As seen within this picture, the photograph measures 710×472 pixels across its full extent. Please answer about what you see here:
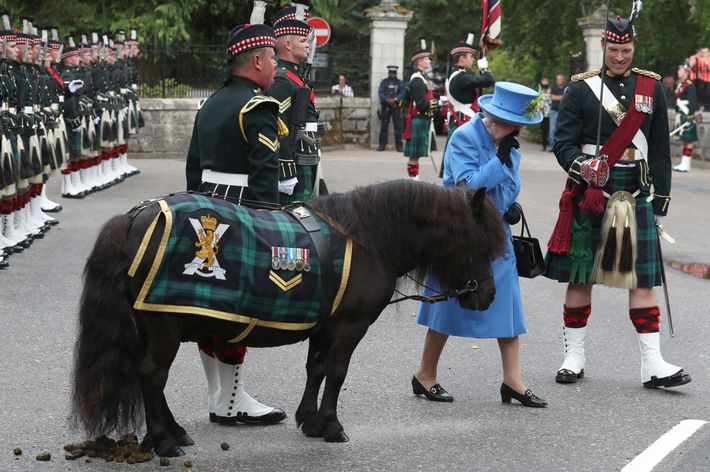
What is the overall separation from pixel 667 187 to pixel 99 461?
3555mm

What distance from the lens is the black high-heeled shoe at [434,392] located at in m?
6.48

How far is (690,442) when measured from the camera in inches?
229

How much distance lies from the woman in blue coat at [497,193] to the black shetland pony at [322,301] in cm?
60

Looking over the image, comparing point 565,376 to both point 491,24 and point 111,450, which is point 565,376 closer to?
point 111,450

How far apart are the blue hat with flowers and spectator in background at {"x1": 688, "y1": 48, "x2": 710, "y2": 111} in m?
17.4

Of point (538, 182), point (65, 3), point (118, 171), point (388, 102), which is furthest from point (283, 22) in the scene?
point (65, 3)

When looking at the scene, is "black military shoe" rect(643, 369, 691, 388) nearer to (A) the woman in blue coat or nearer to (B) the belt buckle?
(A) the woman in blue coat

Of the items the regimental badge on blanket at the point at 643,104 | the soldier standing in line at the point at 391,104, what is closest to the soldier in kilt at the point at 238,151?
the regimental badge on blanket at the point at 643,104

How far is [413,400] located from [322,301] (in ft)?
4.41

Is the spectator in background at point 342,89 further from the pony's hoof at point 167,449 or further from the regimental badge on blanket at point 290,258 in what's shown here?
the pony's hoof at point 167,449

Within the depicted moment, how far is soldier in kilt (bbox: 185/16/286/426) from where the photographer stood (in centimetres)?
560

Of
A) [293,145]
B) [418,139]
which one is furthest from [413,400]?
[418,139]

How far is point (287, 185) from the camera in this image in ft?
25.8

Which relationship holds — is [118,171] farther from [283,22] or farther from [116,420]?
[116,420]
